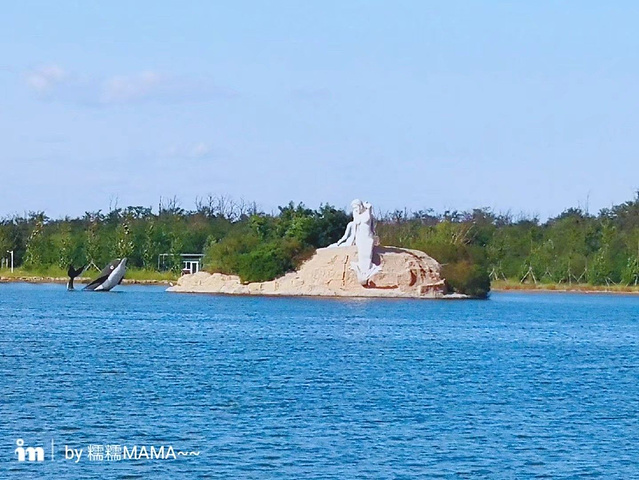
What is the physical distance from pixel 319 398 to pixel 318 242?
64866 millimetres

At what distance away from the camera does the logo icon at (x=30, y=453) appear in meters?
20.3

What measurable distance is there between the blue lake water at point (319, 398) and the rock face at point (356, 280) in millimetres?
27487

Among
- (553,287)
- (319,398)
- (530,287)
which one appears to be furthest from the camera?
(530,287)

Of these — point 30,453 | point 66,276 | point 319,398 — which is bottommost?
point 30,453

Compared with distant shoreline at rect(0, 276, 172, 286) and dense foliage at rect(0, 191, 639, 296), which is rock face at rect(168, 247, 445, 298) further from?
distant shoreline at rect(0, 276, 172, 286)

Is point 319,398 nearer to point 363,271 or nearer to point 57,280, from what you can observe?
point 363,271

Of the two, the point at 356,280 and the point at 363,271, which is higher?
the point at 363,271

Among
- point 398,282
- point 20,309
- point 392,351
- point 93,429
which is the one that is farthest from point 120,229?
point 93,429

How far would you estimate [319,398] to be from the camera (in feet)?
93.0

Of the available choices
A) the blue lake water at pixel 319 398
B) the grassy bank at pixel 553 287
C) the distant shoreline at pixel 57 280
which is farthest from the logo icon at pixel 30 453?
the grassy bank at pixel 553 287

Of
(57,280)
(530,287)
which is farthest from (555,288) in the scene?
(57,280)

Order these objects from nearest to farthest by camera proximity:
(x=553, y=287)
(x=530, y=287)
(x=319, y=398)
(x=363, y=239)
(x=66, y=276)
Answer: (x=319, y=398)
(x=363, y=239)
(x=553, y=287)
(x=530, y=287)
(x=66, y=276)

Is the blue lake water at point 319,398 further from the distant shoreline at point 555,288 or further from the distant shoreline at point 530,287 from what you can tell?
the distant shoreline at point 555,288

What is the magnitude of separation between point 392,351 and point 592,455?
1963 cm
